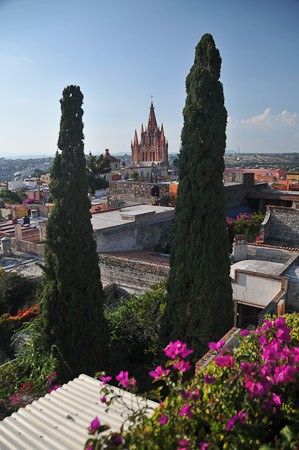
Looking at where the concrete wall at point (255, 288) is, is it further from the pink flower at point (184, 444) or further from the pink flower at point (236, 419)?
the pink flower at point (184, 444)

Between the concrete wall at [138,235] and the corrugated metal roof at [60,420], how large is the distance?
929 cm

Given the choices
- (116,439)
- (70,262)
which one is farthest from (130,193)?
(116,439)

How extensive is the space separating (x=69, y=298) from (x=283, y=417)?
21.7 ft

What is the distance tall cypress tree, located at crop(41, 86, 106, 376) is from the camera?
8891 millimetres

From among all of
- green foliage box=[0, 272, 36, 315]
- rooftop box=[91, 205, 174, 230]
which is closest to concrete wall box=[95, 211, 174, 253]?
rooftop box=[91, 205, 174, 230]

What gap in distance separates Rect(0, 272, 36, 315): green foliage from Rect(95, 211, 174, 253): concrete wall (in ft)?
9.97

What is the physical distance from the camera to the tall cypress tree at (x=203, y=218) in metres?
8.60

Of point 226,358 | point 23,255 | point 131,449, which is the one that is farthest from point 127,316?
point 23,255

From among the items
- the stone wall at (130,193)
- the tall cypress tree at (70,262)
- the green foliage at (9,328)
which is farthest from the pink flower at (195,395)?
the stone wall at (130,193)

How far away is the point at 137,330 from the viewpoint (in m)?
10.2

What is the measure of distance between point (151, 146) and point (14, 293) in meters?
75.8

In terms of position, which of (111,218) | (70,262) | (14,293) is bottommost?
(14,293)

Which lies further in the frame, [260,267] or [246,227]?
[246,227]

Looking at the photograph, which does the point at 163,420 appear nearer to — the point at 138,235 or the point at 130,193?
the point at 138,235
